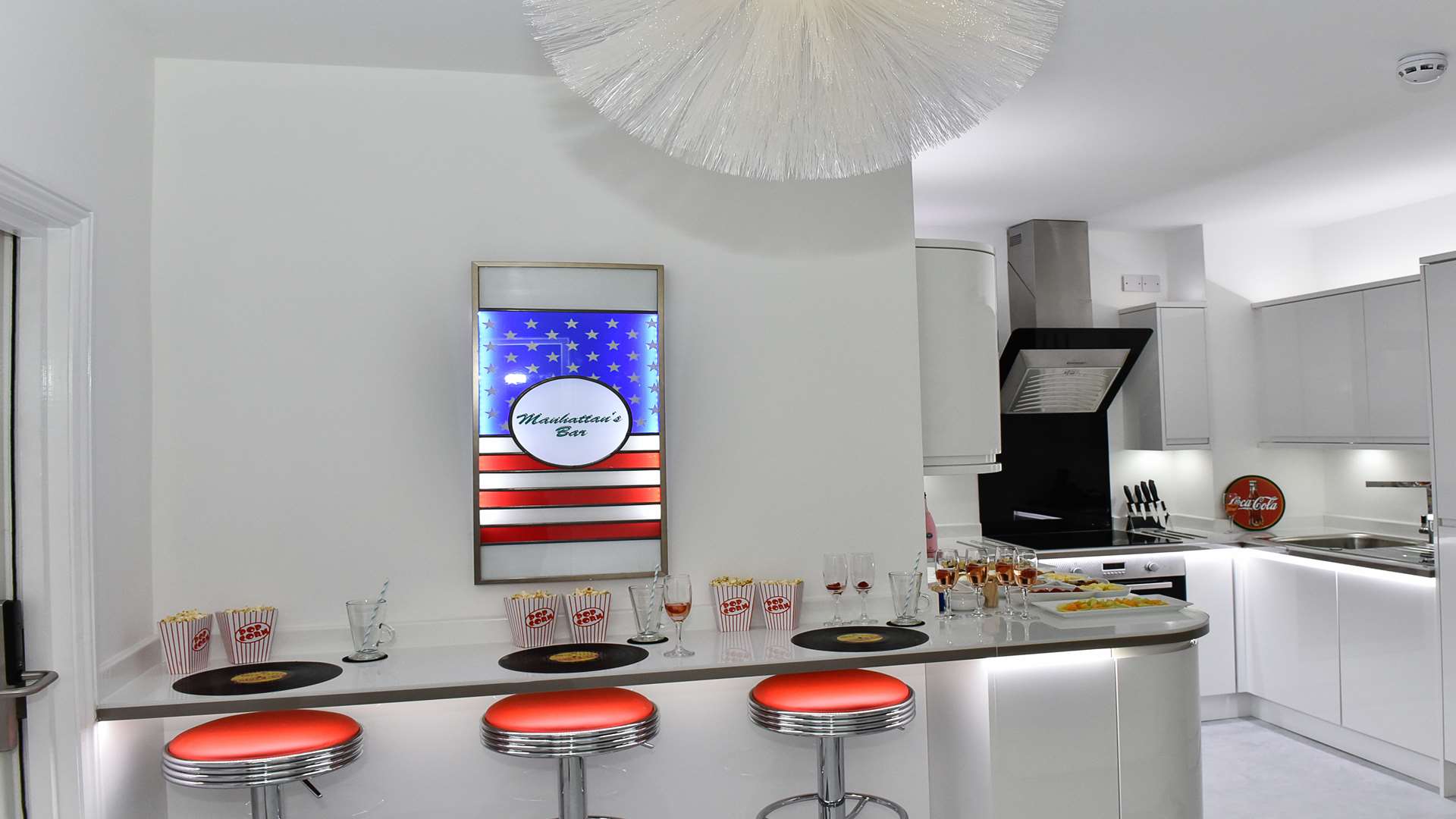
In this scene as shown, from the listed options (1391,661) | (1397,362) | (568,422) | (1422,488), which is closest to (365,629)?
(568,422)

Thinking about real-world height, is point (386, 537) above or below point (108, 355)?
below

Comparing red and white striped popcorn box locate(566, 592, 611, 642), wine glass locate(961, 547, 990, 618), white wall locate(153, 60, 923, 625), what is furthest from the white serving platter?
red and white striped popcorn box locate(566, 592, 611, 642)

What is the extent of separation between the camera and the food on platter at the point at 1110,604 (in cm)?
288

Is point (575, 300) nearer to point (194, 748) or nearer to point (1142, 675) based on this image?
point (194, 748)

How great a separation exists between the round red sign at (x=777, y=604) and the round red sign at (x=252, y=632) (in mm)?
1384

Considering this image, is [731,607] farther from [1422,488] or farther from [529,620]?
[1422,488]

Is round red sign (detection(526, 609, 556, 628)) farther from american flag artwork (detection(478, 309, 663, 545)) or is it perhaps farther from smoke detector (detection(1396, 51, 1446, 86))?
smoke detector (detection(1396, 51, 1446, 86))

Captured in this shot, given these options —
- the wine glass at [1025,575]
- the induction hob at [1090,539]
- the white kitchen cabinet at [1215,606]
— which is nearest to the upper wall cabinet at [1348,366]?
the white kitchen cabinet at [1215,606]

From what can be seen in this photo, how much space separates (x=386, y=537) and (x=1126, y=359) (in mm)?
3976

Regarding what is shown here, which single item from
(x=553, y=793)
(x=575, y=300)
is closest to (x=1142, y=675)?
(x=553, y=793)

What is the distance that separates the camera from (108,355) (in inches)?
96.9

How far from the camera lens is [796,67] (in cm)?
133

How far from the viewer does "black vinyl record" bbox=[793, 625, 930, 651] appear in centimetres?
262

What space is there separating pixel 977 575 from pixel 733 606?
0.76 meters
